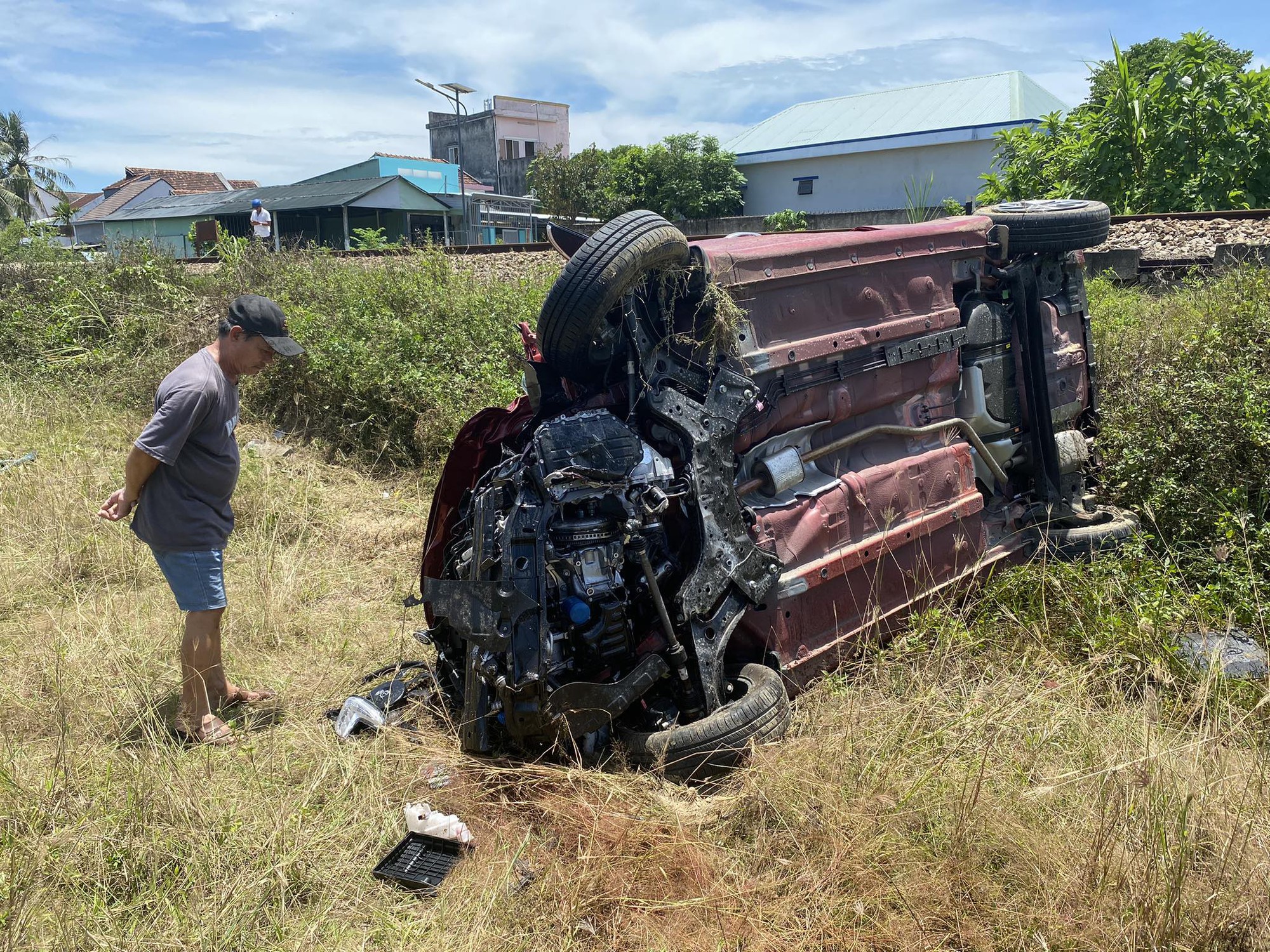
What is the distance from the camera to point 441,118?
5734 centimetres

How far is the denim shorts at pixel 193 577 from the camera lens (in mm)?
3834

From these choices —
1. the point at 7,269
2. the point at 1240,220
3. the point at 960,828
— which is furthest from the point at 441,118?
the point at 960,828

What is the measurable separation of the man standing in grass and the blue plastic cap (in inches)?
59.9

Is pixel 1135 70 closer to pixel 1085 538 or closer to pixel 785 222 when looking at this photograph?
pixel 785 222

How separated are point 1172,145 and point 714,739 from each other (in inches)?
542

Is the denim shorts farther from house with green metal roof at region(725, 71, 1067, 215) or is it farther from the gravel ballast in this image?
house with green metal roof at region(725, 71, 1067, 215)

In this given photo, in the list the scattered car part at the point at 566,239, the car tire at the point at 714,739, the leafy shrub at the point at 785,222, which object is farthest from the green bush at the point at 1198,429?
the leafy shrub at the point at 785,222

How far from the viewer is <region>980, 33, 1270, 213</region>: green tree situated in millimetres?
12477

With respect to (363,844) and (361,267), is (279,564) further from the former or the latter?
(361,267)

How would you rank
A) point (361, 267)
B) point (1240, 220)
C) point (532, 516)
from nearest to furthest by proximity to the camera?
point (532, 516), point (361, 267), point (1240, 220)

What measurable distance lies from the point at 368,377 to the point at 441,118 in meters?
55.0

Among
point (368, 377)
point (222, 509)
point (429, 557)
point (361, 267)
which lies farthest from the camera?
point (361, 267)

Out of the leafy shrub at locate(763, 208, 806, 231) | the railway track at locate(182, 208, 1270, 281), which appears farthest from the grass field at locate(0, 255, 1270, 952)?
the leafy shrub at locate(763, 208, 806, 231)

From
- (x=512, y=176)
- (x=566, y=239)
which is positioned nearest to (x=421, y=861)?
(x=566, y=239)
